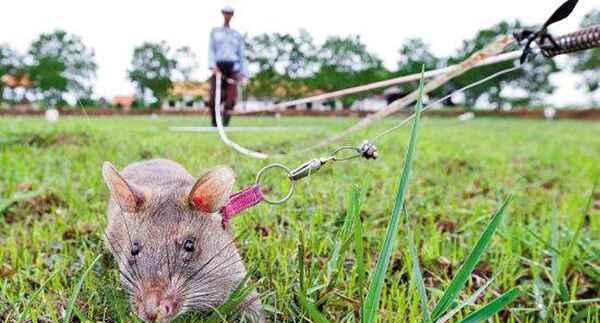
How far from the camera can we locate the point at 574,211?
3.43 m

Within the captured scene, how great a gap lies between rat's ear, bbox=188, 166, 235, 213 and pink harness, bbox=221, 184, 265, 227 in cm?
3

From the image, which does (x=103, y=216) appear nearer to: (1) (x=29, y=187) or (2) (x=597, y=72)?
(1) (x=29, y=187)

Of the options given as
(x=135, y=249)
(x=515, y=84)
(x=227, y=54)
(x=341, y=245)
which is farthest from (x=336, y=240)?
(x=515, y=84)

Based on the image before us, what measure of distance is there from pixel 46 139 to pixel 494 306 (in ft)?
22.4

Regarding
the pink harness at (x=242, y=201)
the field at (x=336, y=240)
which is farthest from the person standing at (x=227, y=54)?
the field at (x=336, y=240)

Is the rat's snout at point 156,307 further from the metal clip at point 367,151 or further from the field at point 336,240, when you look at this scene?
the metal clip at point 367,151

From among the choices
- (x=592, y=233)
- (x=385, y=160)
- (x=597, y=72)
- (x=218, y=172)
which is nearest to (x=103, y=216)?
(x=218, y=172)

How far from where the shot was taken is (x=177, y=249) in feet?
5.40

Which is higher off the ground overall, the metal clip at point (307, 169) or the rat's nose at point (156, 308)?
the metal clip at point (307, 169)

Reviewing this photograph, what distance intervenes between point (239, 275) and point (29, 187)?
243 centimetres

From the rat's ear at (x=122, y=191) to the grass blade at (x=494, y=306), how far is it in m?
1.03

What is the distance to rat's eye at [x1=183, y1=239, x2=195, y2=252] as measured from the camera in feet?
5.51

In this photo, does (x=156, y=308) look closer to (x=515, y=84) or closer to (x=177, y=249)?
(x=177, y=249)

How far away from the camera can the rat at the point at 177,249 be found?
1.51 meters
